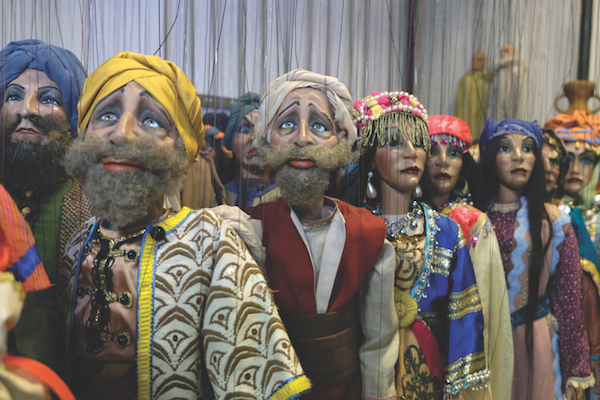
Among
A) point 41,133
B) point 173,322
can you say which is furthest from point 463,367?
point 41,133

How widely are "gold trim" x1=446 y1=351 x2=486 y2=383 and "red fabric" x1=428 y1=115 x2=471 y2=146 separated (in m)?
0.67

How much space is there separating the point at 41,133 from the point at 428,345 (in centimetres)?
109

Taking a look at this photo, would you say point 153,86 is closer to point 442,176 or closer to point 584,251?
point 442,176

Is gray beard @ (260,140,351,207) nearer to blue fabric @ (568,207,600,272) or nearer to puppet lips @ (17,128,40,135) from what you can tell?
puppet lips @ (17,128,40,135)

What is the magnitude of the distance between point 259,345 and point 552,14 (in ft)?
5.24

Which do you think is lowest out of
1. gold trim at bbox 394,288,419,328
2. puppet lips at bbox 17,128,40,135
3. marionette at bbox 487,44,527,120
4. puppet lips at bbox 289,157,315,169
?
gold trim at bbox 394,288,419,328

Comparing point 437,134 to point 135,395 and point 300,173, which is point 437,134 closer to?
point 300,173

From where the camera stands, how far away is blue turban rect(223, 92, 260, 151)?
3.43 ft

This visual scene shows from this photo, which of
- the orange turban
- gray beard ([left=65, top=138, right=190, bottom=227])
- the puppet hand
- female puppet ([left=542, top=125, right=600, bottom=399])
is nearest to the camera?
gray beard ([left=65, top=138, right=190, bottom=227])

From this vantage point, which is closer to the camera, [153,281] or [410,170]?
[153,281]

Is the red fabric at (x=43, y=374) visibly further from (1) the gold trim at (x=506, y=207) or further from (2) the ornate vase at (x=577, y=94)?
(2) the ornate vase at (x=577, y=94)

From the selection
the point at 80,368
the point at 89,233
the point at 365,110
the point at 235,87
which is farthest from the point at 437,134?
the point at 80,368

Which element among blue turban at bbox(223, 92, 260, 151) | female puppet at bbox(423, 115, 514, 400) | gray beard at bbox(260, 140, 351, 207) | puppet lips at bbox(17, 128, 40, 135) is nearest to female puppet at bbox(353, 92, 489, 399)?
female puppet at bbox(423, 115, 514, 400)

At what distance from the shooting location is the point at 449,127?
144 centimetres
